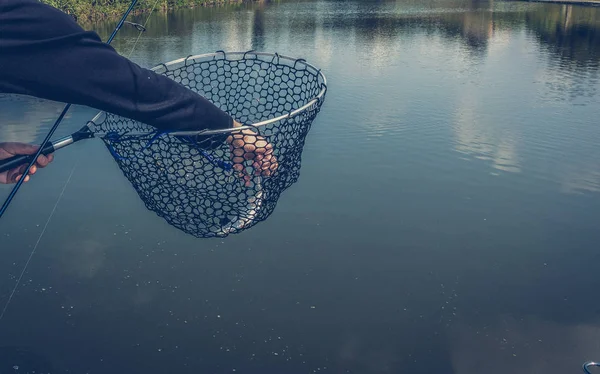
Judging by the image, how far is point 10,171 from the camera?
2.09 meters

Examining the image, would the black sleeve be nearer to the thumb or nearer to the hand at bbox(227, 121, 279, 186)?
the hand at bbox(227, 121, 279, 186)

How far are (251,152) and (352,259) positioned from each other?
114 inches

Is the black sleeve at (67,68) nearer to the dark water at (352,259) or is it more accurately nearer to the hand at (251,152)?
the hand at (251,152)

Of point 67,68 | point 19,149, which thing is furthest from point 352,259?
point 67,68

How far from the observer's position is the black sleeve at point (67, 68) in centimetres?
136

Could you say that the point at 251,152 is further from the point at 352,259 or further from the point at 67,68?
the point at 352,259

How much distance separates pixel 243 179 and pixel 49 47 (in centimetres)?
94

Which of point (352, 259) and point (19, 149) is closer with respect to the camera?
point (19, 149)

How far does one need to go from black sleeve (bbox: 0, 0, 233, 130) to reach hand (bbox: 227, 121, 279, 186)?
44cm

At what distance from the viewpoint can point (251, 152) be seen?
2066mm

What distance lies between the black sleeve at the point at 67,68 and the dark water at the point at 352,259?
2.69 m

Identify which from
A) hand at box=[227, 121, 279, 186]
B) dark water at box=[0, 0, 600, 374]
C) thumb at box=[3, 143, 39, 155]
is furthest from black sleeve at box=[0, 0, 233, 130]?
dark water at box=[0, 0, 600, 374]

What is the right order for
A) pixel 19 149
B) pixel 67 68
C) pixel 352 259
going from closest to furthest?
pixel 67 68
pixel 19 149
pixel 352 259

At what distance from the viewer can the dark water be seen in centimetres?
399
